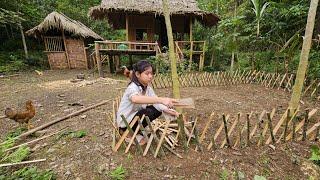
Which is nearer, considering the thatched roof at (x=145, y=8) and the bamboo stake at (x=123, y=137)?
the bamboo stake at (x=123, y=137)

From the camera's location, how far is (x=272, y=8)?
9703 mm

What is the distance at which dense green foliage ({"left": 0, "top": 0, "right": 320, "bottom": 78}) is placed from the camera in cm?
871

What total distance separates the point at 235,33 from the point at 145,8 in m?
5.25

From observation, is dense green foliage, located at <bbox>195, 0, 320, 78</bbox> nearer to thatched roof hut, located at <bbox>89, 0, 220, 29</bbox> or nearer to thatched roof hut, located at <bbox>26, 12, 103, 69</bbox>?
thatched roof hut, located at <bbox>89, 0, 220, 29</bbox>

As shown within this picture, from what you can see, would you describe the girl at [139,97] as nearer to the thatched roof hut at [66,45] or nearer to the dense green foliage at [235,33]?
the dense green foliage at [235,33]

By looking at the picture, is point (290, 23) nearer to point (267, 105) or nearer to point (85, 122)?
point (267, 105)

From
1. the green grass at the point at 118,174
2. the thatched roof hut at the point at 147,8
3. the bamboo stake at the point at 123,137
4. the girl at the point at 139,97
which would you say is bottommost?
the green grass at the point at 118,174

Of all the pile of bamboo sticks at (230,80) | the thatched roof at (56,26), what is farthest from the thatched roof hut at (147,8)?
the pile of bamboo sticks at (230,80)

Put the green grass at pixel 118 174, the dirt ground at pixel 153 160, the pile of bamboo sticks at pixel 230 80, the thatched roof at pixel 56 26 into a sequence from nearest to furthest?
the green grass at pixel 118 174 < the dirt ground at pixel 153 160 < the pile of bamboo sticks at pixel 230 80 < the thatched roof at pixel 56 26

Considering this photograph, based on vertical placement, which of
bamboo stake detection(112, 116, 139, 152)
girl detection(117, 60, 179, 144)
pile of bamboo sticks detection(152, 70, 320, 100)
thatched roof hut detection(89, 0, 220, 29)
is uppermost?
thatched roof hut detection(89, 0, 220, 29)

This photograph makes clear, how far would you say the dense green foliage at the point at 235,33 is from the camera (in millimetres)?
8712

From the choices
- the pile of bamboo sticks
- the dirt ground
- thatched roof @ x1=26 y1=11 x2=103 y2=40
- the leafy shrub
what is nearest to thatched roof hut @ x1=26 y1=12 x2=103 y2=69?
thatched roof @ x1=26 y1=11 x2=103 y2=40

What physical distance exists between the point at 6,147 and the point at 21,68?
45.9ft

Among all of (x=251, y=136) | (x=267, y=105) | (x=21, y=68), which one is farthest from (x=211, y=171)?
(x=21, y=68)
